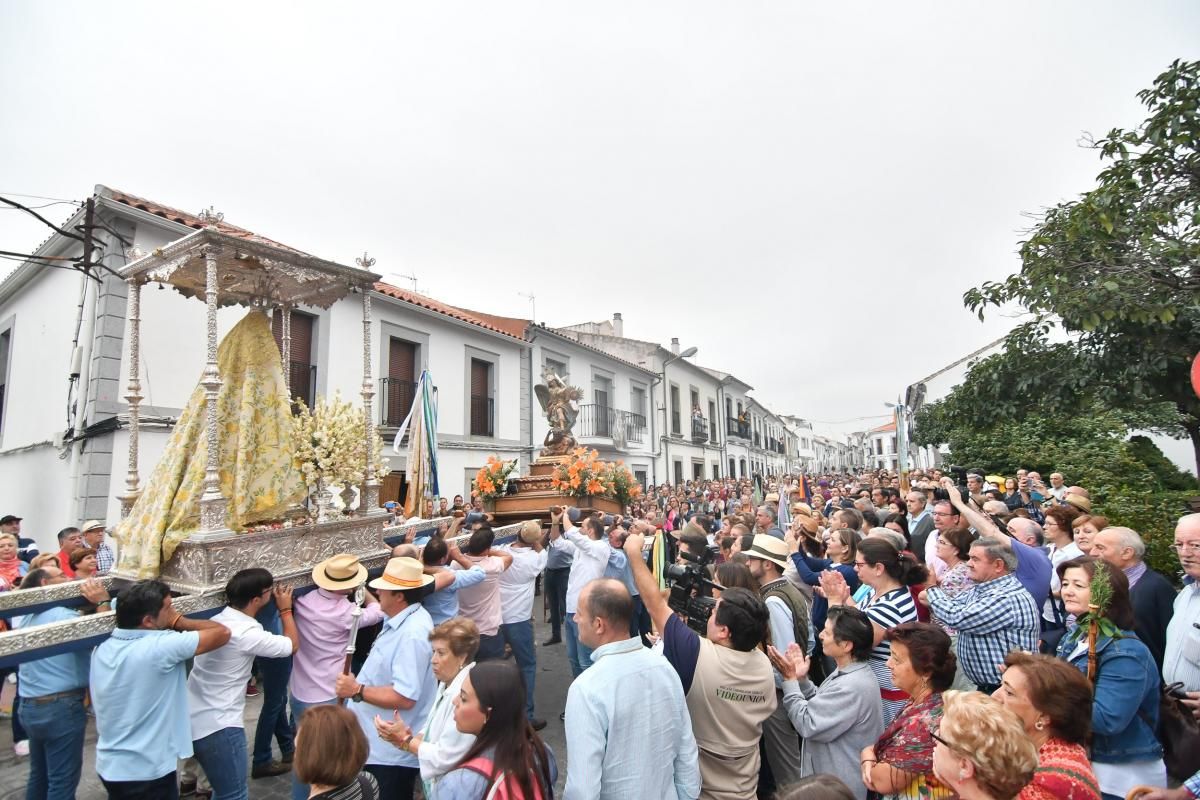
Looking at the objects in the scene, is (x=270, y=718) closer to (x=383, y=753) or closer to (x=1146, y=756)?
(x=383, y=753)

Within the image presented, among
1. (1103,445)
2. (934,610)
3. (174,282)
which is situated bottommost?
(934,610)

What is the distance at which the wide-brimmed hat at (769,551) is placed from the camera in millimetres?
3967

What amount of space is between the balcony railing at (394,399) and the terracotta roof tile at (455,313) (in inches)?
65.0

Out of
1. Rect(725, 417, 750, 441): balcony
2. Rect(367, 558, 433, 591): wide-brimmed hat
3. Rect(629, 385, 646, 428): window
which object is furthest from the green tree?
Rect(725, 417, 750, 441): balcony

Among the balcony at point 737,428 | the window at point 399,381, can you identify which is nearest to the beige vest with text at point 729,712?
the window at point 399,381

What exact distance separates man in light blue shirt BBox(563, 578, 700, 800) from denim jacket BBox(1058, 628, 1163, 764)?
61.1 inches

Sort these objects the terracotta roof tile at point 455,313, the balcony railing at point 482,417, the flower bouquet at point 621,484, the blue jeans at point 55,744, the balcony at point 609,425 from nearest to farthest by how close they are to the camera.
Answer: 1. the blue jeans at point 55,744
2. the flower bouquet at point 621,484
3. the terracotta roof tile at point 455,313
4. the balcony railing at point 482,417
5. the balcony at point 609,425

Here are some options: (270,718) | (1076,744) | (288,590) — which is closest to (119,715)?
(288,590)

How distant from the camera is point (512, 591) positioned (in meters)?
5.16

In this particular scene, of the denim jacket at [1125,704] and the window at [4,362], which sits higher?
the window at [4,362]

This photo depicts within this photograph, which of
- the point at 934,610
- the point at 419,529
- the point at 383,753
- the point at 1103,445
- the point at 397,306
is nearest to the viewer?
the point at 383,753

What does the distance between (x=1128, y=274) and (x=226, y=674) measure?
8.99 m

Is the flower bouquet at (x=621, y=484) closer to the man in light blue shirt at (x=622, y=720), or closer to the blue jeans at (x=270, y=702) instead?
the blue jeans at (x=270, y=702)

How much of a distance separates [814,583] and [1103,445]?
8.47m
